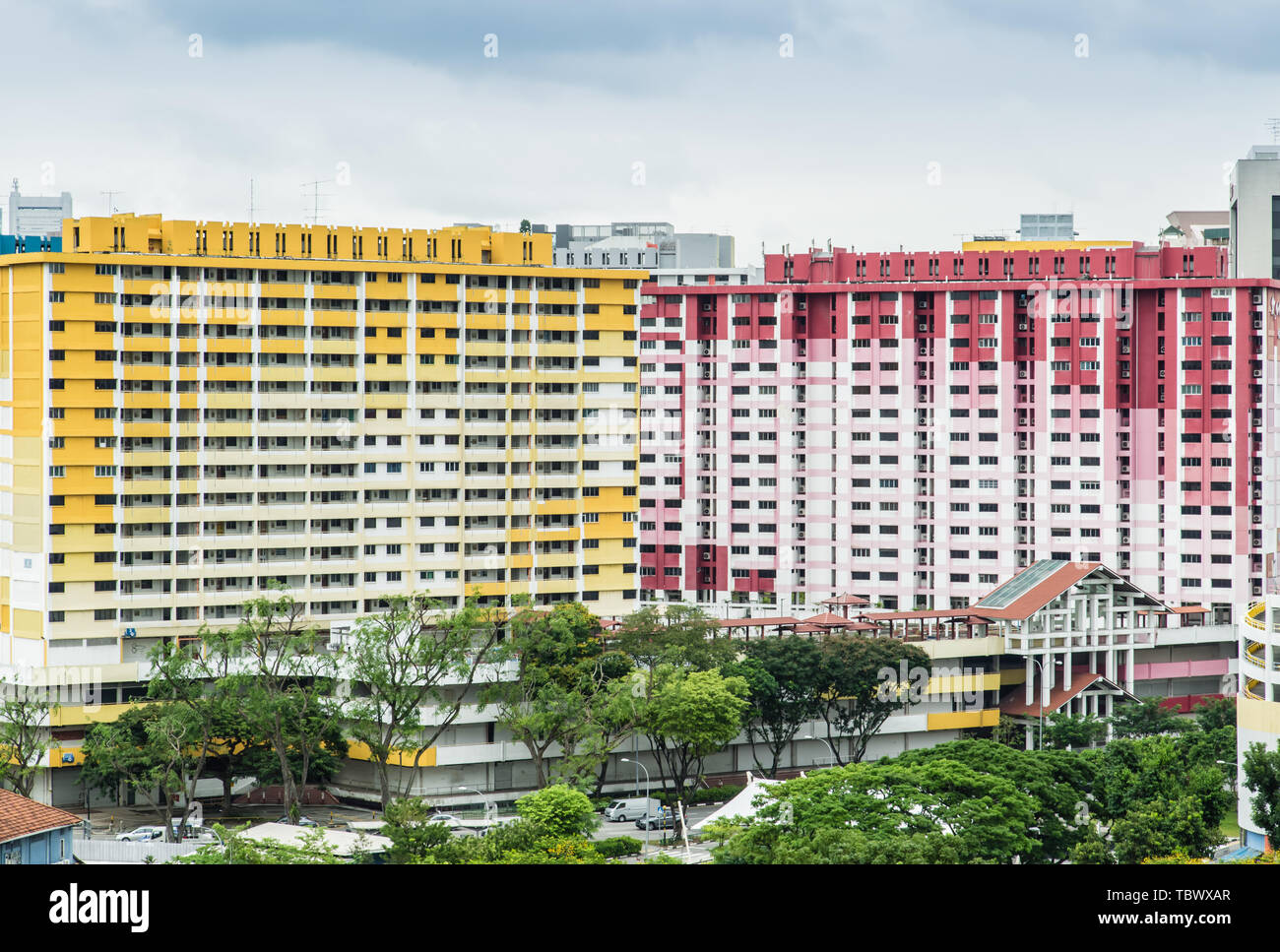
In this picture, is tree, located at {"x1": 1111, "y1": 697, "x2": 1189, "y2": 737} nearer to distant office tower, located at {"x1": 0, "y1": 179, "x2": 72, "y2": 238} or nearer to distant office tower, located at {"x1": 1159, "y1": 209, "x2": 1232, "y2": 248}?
distant office tower, located at {"x1": 1159, "y1": 209, "x2": 1232, "y2": 248}

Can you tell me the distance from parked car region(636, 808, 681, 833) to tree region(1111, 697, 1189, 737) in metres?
21.1

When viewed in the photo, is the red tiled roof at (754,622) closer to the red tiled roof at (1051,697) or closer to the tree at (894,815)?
the red tiled roof at (1051,697)

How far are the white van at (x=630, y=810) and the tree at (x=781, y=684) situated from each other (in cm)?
578

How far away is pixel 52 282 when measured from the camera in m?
69.0

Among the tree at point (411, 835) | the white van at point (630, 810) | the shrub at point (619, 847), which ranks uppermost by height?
the tree at point (411, 835)

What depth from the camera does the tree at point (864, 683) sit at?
227ft

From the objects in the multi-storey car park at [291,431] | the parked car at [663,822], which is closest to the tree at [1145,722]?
the parked car at [663,822]

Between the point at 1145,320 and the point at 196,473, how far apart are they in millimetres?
51773

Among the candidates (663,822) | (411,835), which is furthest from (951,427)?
(411,835)

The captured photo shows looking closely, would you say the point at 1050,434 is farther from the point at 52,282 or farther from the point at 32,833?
the point at 32,833

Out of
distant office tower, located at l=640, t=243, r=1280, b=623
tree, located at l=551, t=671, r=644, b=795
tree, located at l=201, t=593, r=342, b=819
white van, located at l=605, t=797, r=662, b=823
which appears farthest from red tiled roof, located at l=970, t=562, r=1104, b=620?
tree, located at l=201, t=593, r=342, b=819

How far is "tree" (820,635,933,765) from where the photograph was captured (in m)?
69.1
